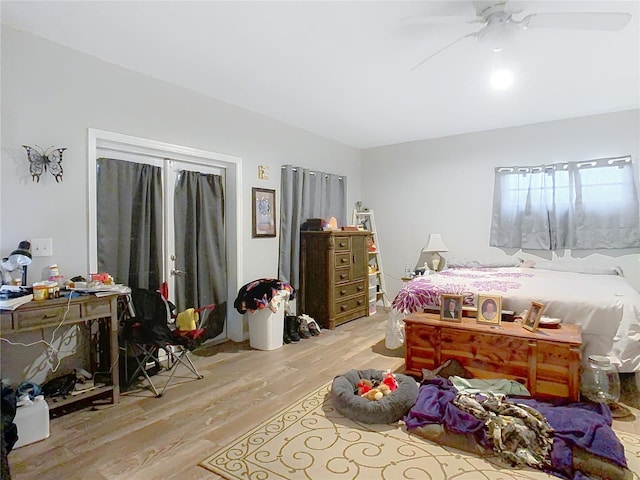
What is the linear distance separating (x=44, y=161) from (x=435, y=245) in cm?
444

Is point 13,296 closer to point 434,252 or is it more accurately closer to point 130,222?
point 130,222

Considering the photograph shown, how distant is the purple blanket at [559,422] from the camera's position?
71.8 inches

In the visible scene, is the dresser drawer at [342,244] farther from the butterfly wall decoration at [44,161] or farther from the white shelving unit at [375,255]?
the butterfly wall decoration at [44,161]

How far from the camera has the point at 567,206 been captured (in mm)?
4508

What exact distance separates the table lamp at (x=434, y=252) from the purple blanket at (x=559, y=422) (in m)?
2.84

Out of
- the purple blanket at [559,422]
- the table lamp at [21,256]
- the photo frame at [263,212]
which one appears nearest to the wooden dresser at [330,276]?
the photo frame at [263,212]

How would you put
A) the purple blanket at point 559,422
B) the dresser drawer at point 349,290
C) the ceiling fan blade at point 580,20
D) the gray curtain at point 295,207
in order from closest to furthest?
the purple blanket at point 559,422, the ceiling fan blade at point 580,20, the gray curtain at point 295,207, the dresser drawer at point 349,290

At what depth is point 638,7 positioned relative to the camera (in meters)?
2.22

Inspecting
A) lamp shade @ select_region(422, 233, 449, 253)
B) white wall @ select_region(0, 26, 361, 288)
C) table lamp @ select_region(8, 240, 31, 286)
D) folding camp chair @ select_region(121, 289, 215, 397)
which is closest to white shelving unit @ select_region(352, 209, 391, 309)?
lamp shade @ select_region(422, 233, 449, 253)

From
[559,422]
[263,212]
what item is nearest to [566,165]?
[559,422]

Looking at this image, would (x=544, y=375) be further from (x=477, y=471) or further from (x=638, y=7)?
(x=638, y=7)

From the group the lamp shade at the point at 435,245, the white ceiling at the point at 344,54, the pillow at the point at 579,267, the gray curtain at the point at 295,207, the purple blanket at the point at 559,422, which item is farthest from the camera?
the lamp shade at the point at 435,245

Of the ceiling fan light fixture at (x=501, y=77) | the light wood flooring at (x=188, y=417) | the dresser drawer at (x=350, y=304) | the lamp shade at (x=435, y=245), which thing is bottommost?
the light wood flooring at (x=188, y=417)

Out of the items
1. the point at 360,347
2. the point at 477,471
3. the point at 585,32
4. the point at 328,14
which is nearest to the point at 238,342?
the point at 360,347
